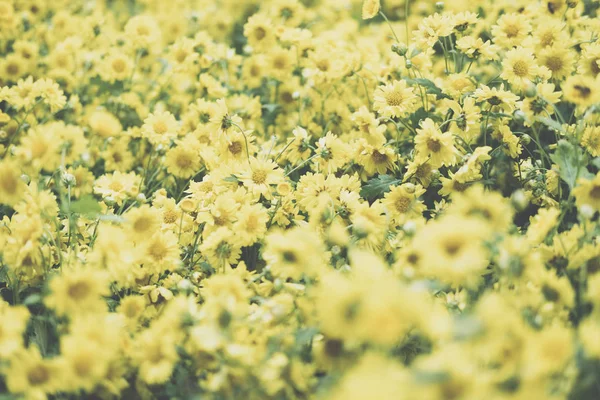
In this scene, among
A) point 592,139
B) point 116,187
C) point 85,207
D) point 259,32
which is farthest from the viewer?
point 259,32

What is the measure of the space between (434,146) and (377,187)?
328 millimetres

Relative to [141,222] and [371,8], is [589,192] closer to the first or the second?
[371,8]

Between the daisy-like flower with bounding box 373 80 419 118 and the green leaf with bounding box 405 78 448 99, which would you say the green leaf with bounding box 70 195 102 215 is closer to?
the daisy-like flower with bounding box 373 80 419 118

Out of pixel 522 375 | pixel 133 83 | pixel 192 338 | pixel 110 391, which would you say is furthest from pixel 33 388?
pixel 133 83

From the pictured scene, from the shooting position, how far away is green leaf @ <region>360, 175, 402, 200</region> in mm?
2746

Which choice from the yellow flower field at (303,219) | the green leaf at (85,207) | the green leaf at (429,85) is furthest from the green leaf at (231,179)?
the green leaf at (429,85)

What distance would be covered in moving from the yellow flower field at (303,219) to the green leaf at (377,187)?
0.01 metres

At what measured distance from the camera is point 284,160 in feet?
10.7

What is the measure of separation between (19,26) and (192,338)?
332cm

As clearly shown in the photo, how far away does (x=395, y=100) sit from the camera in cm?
293

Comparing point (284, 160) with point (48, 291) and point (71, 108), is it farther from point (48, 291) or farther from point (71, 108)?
point (48, 291)

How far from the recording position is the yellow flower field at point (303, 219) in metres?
1.58

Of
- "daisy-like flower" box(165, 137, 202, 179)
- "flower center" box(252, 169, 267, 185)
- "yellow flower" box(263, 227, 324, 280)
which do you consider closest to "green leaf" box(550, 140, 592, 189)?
"yellow flower" box(263, 227, 324, 280)

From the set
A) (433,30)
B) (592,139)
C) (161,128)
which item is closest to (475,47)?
(433,30)
